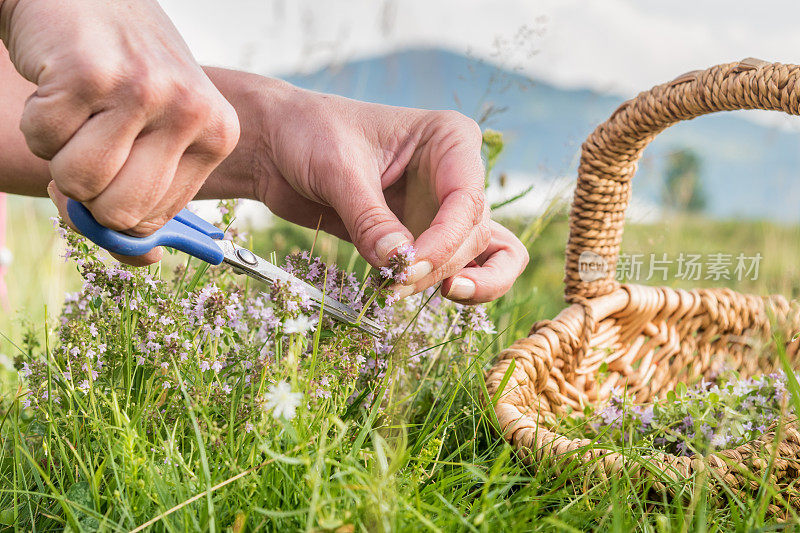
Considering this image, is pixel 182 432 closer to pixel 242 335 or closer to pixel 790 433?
pixel 242 335

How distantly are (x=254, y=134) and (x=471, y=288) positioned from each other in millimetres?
757

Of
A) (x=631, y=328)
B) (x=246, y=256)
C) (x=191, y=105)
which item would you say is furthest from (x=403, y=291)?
(x=631, y=328)

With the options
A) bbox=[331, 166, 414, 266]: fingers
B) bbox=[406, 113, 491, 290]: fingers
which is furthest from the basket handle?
bbox=[331, 166, 414, 266]: fingers

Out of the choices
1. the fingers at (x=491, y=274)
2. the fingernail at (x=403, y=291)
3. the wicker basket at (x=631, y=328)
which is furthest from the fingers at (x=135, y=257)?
the wicker basket at (x=631, y=328)

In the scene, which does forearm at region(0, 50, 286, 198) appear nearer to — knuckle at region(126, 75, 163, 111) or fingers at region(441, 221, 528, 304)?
fingers at region(441, 221, 528, 304)

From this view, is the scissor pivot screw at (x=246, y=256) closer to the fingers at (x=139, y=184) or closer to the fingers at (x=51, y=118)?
the fingers at (x=139, y=184)

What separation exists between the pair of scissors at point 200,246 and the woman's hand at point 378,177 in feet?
0.43

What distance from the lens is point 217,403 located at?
126 centimetres

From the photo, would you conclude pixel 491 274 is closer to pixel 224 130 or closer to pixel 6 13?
pixel 224 130

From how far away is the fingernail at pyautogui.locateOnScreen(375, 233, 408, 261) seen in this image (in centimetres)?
127

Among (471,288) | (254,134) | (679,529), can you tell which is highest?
(254,134)

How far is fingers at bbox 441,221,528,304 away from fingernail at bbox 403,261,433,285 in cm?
20

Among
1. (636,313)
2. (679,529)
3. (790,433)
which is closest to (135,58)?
(679,529)

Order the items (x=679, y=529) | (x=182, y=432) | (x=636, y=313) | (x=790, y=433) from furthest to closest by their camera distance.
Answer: (x=636, y=313) < (x=790, y=433) < (x=182, y=432) < (x=679, y=529)
